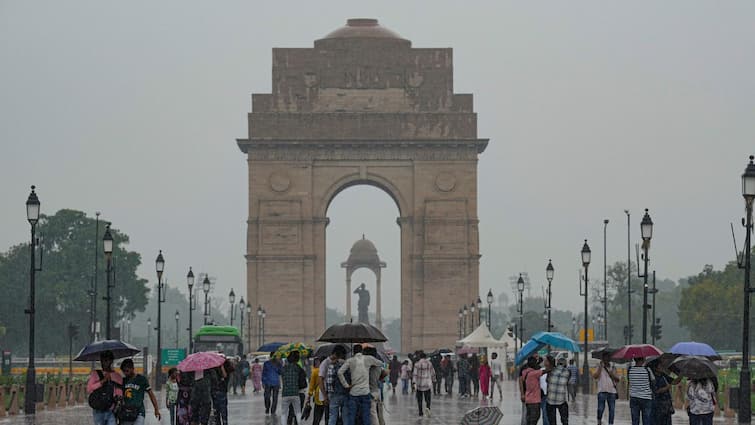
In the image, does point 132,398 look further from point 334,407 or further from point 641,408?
point 641,408

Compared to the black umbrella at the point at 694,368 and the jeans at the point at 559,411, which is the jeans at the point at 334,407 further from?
the black umbrella at the point at 694,368

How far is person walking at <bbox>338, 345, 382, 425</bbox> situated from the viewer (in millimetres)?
24672

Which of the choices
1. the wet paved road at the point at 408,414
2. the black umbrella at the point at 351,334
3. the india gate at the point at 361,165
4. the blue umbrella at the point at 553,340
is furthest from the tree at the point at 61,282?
the black umbrella at the point at 351,334

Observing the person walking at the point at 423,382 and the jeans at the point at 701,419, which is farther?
the person walking at the point at 423,382

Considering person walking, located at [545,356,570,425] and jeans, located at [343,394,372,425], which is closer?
jeans, located at [343,394,372,425]

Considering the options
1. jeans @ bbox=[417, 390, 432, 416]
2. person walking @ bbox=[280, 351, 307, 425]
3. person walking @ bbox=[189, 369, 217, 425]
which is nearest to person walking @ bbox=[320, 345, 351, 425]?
person walking @ bbox=[189, 369, 217, 425]

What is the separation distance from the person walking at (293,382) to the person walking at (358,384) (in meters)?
3.81

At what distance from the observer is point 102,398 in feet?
70.6

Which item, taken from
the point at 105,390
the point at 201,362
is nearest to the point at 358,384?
the point at 201,362

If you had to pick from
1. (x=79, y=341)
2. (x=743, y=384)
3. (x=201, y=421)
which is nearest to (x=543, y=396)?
(x=743, y=384)

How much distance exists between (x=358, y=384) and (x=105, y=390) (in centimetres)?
450

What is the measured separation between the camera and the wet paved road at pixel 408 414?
3288cm

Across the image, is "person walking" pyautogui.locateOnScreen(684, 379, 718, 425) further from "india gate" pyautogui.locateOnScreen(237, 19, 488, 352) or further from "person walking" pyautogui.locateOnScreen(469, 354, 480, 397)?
"india gate" pyautogui.locateOnScreen(237, 19, 488, 352)

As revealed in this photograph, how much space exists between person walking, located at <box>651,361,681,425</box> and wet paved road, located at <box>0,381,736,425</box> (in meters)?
6.03
